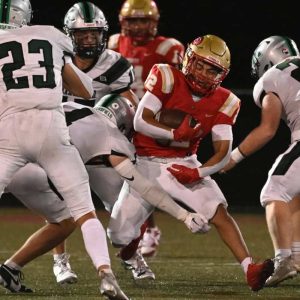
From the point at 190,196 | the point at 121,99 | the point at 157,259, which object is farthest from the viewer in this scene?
the point at 157,259

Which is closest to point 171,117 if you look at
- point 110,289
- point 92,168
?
point 92,168

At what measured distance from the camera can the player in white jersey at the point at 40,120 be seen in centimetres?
456

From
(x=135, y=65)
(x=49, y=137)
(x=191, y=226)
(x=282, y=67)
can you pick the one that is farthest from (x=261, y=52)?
(x=135, y=65)

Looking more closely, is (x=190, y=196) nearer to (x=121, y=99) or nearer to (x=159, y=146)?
(x=159, y=146)

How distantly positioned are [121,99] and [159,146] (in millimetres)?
381

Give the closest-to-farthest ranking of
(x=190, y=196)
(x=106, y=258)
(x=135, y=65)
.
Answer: (x=106, y=258)
(x=190, y=196)
(x=135, y=65)

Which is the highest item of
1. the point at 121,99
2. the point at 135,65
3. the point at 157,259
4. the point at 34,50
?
the point at 34,50

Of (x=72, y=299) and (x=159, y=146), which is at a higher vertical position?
(x=159, y=146)

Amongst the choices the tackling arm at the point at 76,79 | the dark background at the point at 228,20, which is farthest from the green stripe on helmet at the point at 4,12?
the dark background at the point at 228,20

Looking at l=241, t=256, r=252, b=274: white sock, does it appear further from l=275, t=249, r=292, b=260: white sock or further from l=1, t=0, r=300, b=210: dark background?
l=1, t=0, r=300, b=210: dark background

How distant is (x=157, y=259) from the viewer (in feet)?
22.2

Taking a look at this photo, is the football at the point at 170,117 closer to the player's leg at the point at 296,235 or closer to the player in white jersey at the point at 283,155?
the player in white jersey at the point at 283,155

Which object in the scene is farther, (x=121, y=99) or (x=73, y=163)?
(x=121, y=99)

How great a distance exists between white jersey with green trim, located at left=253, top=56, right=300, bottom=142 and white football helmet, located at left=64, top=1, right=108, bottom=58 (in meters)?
1.04
